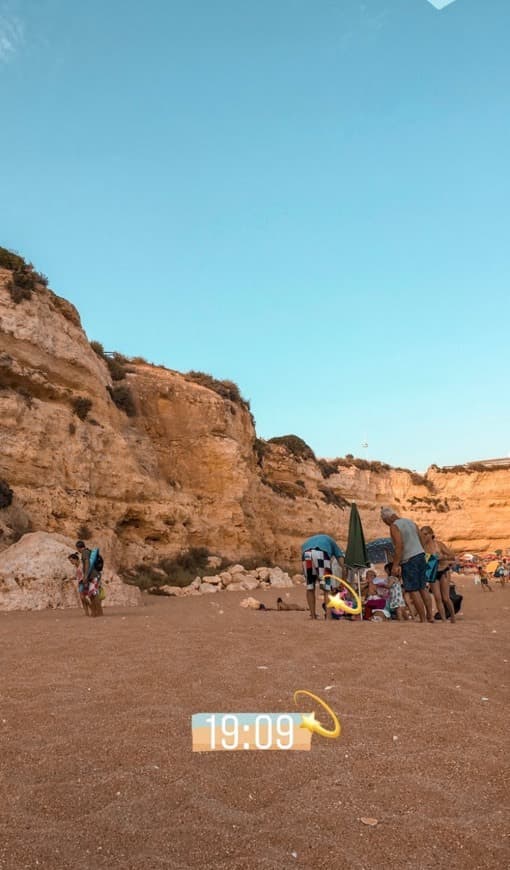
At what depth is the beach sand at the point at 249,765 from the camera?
2.01 meters

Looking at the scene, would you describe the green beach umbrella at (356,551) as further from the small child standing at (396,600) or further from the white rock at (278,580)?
the white rock at (278,580)

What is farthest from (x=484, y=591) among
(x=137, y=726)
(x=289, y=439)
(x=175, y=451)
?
(x=289, y=439)

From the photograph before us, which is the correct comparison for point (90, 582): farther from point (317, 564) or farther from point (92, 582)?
point (317, 564)

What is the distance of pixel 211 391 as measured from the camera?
2472 cm

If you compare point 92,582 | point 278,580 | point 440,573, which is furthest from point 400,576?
point 278,580

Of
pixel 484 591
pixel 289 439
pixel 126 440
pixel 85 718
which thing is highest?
pixel 289 439

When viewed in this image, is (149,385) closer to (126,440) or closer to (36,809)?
(126,440)

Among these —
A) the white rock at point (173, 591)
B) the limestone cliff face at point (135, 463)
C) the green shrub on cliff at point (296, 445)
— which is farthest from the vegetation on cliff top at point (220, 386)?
the white rock at point (173, 591)

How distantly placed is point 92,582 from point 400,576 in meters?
4.65

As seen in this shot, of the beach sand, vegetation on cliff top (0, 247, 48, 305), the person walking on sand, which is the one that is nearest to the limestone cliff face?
vegetation on cliff top (0, 247, 48, 305)

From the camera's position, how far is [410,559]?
25.0 feet

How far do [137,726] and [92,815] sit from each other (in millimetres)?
963

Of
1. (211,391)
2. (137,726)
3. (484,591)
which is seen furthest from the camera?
(211,391)

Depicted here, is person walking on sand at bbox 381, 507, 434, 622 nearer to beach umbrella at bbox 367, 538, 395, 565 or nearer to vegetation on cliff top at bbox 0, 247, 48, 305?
beach umbrella at bbox 367, 538, 395, 565
